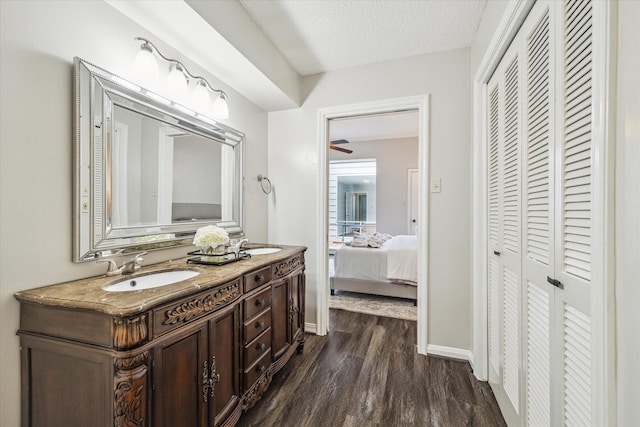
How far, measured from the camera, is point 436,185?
2.27 meters

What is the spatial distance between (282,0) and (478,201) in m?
1.87

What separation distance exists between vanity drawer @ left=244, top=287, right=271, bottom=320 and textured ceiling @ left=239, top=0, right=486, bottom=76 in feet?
6.03

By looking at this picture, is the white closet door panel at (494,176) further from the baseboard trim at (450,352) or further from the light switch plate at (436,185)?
the baseboard trim at (450,352)

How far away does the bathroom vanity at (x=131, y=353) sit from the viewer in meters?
0.90

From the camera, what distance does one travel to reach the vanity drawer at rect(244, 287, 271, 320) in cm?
154

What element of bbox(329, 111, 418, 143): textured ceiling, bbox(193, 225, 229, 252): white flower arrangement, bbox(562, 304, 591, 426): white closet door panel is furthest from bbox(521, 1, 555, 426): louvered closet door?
bbox(329, 111, 418, 143): textured ceiling

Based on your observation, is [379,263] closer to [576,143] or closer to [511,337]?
A: [511,337]

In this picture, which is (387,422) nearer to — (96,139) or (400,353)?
(400,353)

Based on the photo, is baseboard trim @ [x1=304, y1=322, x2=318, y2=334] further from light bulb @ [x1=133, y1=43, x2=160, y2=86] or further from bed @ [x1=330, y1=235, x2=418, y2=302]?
Answer: light bulb @ [x1=133, y1=43, x2=160, y2=86]

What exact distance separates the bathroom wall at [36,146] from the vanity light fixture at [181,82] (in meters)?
0.14

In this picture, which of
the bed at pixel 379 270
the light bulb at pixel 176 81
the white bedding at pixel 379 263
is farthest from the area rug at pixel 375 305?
the light bulb at pixel 176 81

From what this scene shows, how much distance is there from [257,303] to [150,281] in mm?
582

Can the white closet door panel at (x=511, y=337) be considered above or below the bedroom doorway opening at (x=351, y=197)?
below

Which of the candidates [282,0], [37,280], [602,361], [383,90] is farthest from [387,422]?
Answer: [282,0]
